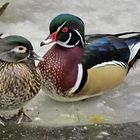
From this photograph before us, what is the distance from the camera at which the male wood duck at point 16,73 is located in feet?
11.6

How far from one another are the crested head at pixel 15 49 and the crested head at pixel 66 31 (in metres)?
0.26

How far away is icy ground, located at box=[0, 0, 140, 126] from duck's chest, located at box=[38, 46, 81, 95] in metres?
0.19

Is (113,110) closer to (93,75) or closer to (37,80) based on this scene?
(93,75)

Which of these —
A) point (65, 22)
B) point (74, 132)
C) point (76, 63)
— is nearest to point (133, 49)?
point (76, 63)

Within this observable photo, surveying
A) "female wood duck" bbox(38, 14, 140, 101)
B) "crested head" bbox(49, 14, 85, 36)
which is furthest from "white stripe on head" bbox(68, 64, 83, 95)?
"crested head" bbox(49, 14, 85, 36)

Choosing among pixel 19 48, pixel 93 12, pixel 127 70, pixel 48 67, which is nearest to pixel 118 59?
pixel 127 70

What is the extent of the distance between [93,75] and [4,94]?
632 millimetres

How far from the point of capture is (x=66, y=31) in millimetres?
3830

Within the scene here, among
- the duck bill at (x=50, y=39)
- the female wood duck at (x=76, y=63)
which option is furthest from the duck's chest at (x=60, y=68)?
the duck bill at (x=50, y=39)

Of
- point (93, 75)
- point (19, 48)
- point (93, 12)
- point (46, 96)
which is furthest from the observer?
point (93, 12)

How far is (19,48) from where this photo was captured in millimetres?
3551

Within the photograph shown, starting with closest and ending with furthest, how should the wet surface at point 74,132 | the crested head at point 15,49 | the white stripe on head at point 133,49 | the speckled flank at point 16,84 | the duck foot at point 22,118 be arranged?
the crested head at point 15,49
the speckled flank at point 16,84
the wet surface at point 74,132
the duck foot at point 22,118
the white stripe on head at point 133,49

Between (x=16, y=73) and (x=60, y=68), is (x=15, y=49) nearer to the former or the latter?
(x=16, y=73)

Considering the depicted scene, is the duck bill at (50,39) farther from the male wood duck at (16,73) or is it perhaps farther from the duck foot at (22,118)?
the duck foot at (22,118)
